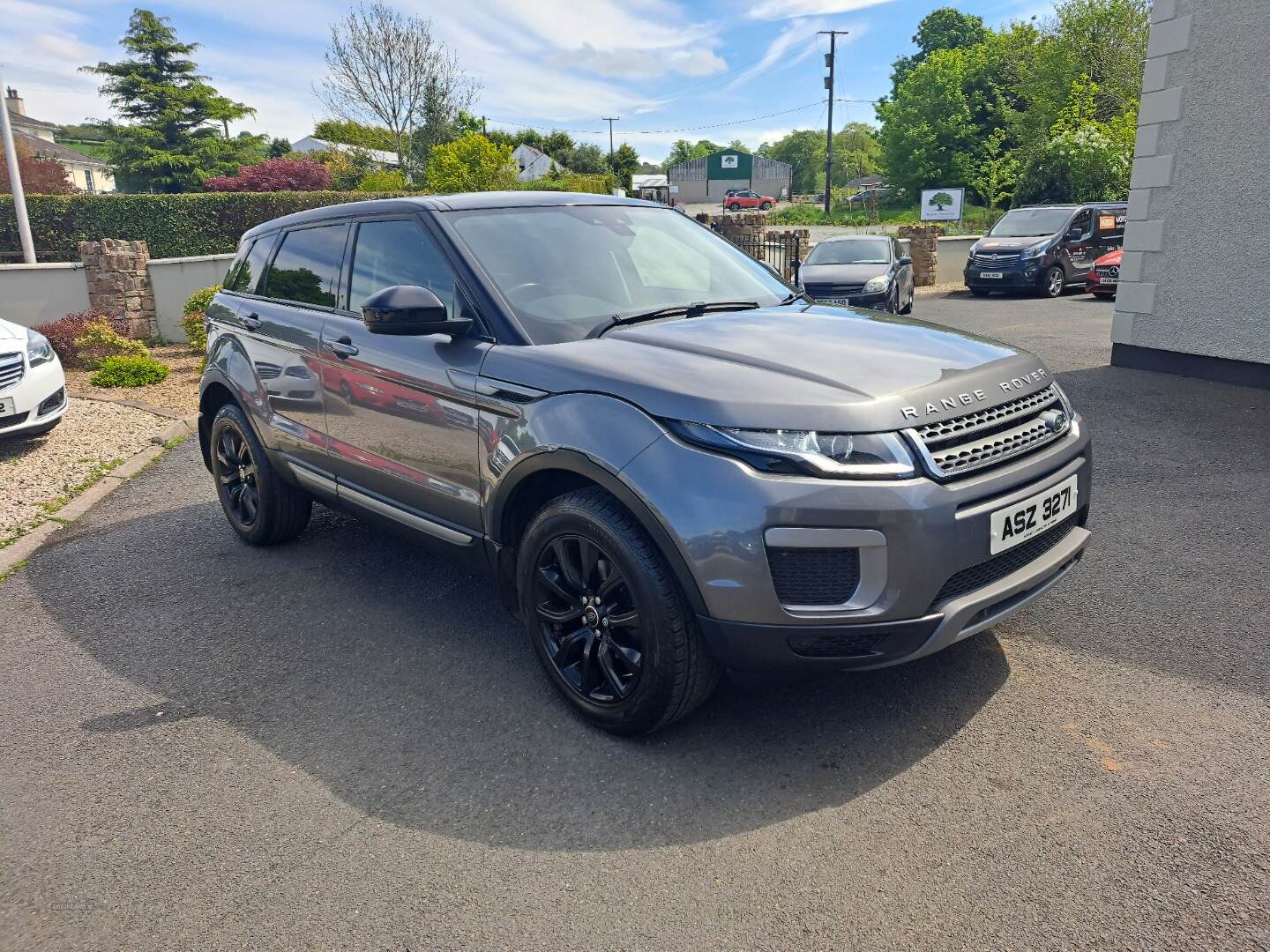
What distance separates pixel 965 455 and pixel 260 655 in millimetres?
2975

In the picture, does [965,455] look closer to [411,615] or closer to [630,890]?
[630,890]

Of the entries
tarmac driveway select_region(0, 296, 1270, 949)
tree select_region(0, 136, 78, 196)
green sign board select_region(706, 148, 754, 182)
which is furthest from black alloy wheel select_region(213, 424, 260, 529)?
green sign board select_region(706, 148, 754, 182)

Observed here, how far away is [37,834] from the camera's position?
270cm

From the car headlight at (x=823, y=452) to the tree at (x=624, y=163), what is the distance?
79.9 metres

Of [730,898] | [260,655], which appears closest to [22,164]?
[260,655]

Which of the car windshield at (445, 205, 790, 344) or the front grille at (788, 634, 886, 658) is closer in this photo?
the front grille at (788, 634, 886, 658)

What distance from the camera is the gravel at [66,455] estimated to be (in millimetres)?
6238

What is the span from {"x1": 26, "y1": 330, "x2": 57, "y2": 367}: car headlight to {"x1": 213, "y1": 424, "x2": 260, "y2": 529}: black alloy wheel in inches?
136

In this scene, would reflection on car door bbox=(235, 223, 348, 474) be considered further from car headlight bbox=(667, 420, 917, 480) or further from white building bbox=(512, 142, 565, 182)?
white building bbox=(512, 142, 565, 182)

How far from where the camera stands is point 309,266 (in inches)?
178

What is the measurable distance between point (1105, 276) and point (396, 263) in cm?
1673

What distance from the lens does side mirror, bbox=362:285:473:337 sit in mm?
3207

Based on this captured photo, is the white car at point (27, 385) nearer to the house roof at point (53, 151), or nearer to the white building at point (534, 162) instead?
the house roof at point (53, 151)

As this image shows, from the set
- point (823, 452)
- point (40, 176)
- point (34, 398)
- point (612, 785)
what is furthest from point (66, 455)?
point (40, 176)
